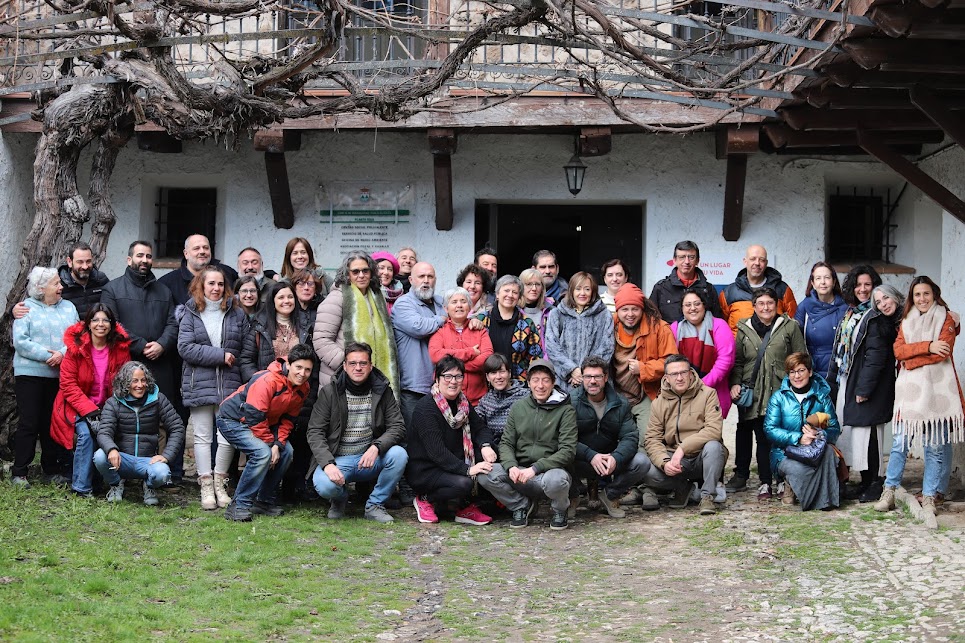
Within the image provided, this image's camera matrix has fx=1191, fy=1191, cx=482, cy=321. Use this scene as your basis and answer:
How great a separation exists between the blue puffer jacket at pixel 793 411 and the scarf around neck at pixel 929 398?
46cm

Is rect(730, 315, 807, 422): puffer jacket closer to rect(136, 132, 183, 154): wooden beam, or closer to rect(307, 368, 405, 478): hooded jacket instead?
rect(307, 368, 405, 478): hooded jacket

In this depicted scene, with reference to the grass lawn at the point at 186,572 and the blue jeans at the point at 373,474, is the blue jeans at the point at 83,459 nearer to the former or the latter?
the grass lawn at the point at 186,572

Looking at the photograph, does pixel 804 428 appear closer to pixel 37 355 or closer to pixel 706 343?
pixel 706 343

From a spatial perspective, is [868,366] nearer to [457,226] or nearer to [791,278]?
[791,278]

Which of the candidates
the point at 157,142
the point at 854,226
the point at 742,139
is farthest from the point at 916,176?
the point at 157,142

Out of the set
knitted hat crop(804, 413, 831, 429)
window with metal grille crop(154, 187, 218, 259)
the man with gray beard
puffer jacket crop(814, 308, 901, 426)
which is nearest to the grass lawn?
the man with gray beard

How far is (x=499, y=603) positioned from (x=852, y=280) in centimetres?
389

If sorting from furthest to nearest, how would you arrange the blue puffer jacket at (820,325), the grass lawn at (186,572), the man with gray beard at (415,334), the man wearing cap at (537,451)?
1. the blue puffer jacket at (820,325)
2. the man with gray beard at (415,334)
3. the man wearing cap at (537,451)
4. the grass lawn at (186,572)

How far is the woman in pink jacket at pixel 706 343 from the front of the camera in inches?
332

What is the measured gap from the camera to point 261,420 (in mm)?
7824

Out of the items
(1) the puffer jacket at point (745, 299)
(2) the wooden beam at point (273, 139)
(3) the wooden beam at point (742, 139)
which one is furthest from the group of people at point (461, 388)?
(2) the wooden beam at point (273, 139)

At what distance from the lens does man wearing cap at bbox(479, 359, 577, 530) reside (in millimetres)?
7766

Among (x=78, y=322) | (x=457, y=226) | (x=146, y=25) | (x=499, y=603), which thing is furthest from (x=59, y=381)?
(x=457, y=226)

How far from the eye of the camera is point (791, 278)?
11266mm
